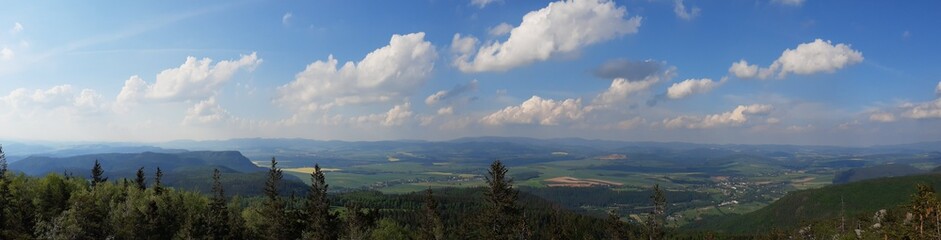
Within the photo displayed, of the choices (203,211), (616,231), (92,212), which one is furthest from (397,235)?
(92,212)

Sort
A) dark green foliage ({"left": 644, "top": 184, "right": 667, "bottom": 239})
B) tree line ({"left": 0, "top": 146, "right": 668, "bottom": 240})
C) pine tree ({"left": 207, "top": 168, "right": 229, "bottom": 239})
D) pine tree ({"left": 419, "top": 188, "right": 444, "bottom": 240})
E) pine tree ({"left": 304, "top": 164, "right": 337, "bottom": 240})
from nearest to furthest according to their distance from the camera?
tree line ({"left": 0, "top": 146, "right": 668, "bottom": 240}) < dark green foliage ({"left": 644, "top": 184, "right": 667, "bottom": 239}) < pine tree ({"left": 304, "top": 164, "right": 337, "bottom": 240}) < pine tree ({"left": 207, "top": 168, "right": 229, "bottom": 239}) < pine tree ({"left": 419, "top": 188, "right": 444, "bottom": 240})

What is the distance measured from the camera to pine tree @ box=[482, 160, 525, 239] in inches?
2559

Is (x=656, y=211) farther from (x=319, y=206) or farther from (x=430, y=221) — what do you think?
(x=319, y=206)

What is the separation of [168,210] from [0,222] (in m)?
25.1

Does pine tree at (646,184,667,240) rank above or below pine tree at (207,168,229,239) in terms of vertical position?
above

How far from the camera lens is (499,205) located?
65062mm

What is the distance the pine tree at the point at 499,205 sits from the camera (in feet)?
213

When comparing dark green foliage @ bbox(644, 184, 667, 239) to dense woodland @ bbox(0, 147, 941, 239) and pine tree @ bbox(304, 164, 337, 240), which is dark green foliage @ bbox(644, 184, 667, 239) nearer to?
dense woodland @ bbox(0, 147, 941, 239)

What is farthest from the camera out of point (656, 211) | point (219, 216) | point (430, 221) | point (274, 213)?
point (219, 216)

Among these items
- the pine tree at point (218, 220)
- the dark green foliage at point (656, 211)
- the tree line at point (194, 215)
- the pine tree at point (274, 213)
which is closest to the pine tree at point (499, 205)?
the tree line at point (194, 215)

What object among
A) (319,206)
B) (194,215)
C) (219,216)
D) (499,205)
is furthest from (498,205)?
(194,215)

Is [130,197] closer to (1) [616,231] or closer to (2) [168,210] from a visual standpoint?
(2) [168,210]

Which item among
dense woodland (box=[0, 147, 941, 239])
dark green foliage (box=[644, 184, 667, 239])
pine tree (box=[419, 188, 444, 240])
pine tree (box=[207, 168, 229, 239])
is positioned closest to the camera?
dense woodland (box=[0, 147, 941, 239])

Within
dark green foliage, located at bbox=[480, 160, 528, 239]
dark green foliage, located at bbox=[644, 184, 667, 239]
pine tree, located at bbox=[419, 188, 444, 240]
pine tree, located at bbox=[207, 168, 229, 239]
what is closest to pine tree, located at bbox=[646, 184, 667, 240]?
dark green foliage, located at bbox=[644, 184, 667, 239]
